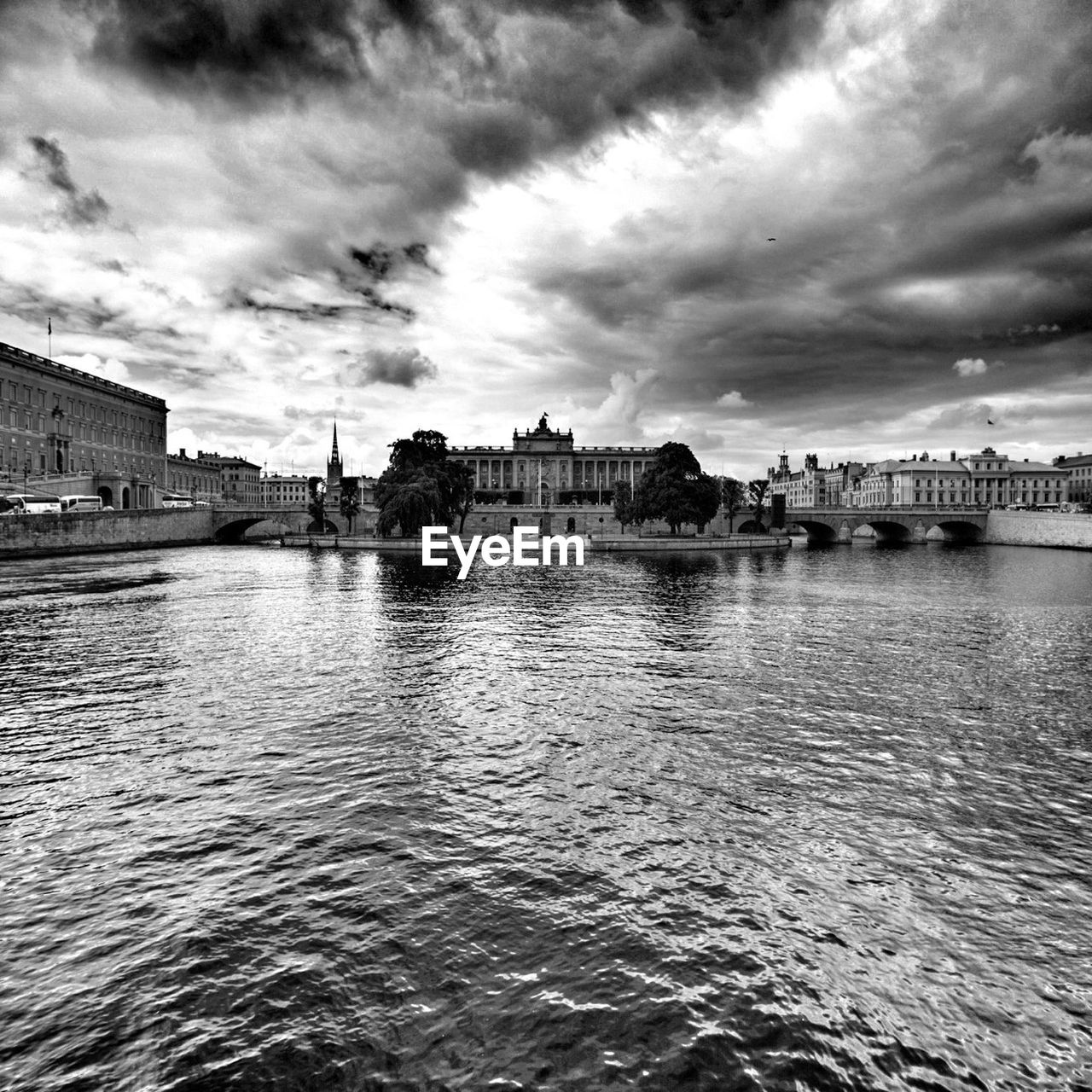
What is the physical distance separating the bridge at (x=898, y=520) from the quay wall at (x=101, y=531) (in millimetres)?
90055

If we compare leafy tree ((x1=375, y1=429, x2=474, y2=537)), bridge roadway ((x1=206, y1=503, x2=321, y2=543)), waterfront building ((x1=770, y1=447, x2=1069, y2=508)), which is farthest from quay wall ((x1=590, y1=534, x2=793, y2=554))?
waterfront building ((x1=770, y1=447, x2=1069, y2=508))

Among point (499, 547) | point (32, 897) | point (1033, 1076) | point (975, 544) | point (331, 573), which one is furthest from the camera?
point (975, 544)

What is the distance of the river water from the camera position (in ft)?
23.0

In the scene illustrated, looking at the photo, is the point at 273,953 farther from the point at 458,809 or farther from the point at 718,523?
the point at 718,523

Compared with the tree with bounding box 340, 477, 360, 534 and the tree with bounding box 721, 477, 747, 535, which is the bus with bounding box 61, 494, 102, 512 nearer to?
the tree with bounding box 340, 477, 360, 534

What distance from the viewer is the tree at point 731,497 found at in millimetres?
122562

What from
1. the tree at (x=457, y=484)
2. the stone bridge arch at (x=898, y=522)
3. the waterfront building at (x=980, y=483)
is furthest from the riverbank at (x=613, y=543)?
the waterfront building at (x=980, y=483)

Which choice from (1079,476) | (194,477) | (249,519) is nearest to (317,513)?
(249,519)

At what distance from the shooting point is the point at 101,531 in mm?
74688

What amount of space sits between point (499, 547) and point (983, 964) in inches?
3424

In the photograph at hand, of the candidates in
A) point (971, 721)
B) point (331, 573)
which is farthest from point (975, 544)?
point (971, 721)

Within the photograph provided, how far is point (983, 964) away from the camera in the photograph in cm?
825

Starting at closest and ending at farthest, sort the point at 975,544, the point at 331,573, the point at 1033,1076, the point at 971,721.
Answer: the point at 1033,1076
the point at 971,721
the point at 331,573
the point at 975,544

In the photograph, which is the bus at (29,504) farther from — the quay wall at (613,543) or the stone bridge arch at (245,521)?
the stone bridge arch at (245,521)
